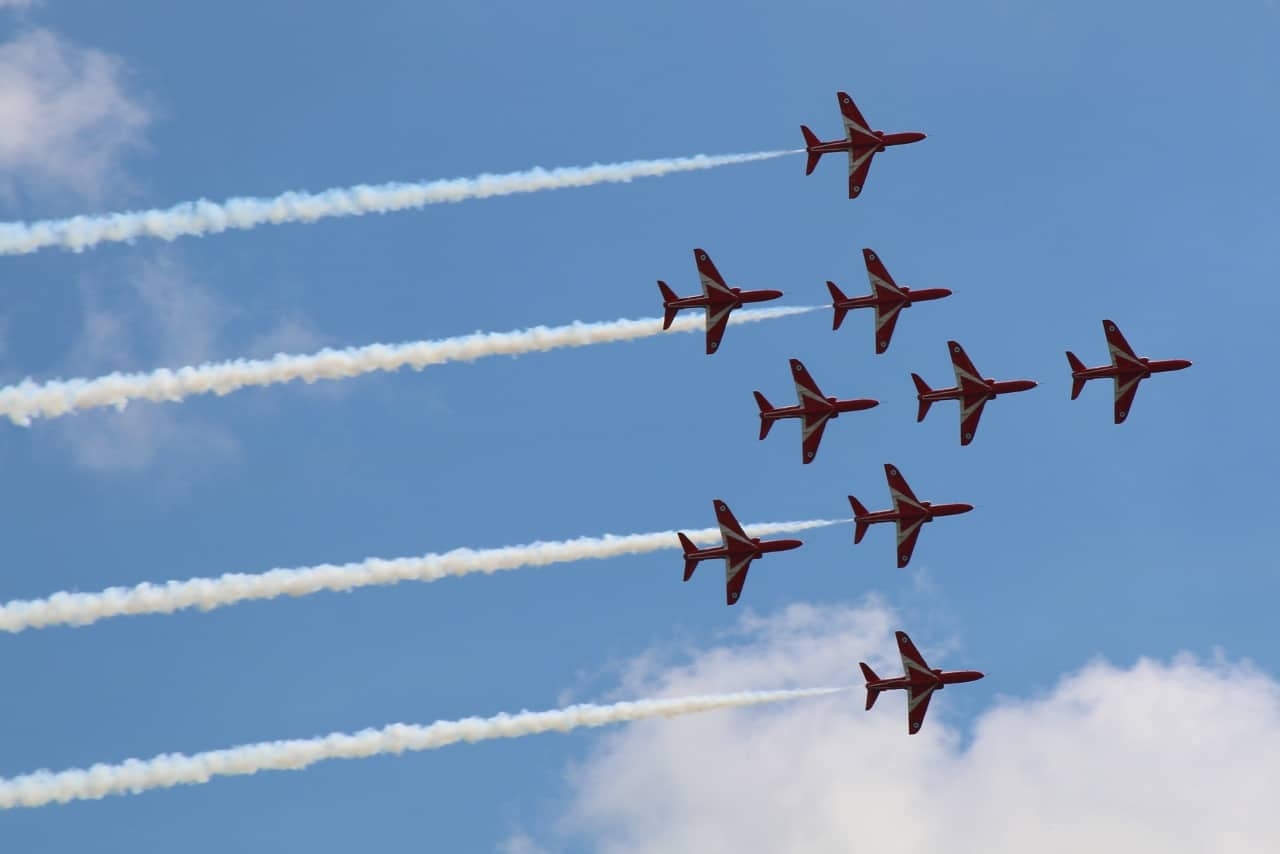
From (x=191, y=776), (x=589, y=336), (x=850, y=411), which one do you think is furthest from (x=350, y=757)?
(x=850, y=411)

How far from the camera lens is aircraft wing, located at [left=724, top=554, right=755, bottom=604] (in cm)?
11231

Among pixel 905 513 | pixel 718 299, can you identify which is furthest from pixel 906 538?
pixel 718 299

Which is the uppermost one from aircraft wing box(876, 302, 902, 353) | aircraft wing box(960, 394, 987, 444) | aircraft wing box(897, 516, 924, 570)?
aircraft wing box(876, 302, 902, 353)

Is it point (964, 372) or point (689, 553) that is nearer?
point (689, 553)

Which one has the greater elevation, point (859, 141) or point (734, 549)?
point (859, 141)

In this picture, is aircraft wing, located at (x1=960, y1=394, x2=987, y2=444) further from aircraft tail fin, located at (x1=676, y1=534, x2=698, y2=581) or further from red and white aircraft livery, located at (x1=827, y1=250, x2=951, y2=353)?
aircraft tail fin, located at (x1=676, y1=534, x2=698, y2=581)

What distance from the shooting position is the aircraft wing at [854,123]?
115125mm

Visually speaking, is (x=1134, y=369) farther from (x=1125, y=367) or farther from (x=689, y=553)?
(x=689, y=553)

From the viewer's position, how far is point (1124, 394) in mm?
118375

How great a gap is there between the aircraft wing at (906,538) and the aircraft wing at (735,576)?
9404 mm

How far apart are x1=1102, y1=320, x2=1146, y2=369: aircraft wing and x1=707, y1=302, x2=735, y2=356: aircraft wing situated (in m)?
19.1

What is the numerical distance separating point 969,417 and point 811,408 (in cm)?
815


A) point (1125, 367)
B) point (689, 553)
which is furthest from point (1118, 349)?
point (689, 553)

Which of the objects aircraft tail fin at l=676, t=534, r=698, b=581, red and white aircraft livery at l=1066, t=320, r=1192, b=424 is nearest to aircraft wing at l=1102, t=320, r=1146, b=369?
red and white aircraft livery at l=1066, t=320, r=1192, b=424
